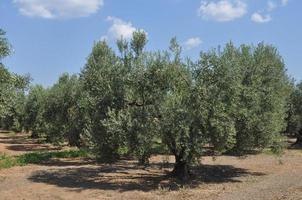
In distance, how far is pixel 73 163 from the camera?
4053 centimetres

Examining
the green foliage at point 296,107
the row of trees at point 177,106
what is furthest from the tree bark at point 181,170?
the green foliage at point 296,107

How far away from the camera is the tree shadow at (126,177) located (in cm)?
2841

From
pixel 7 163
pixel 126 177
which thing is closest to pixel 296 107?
pixel 126 177

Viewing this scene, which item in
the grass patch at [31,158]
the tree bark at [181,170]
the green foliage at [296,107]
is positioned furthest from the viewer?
the green foliage at [296,107]

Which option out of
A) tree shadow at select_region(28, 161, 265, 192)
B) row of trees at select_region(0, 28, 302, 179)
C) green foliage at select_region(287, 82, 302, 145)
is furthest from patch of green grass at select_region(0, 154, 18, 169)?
green foliage at select_region(287, 82, 302, 145)

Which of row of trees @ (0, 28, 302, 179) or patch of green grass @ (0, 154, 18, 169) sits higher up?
row of trees @ (0, 28, 302, 179)

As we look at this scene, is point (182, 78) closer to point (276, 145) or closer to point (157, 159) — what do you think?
point (276, 145)

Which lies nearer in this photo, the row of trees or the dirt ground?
the dirt ground

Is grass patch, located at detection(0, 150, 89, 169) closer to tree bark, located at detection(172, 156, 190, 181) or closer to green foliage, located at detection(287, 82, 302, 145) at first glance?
tree bark, located at detection(172, 156, 190, 181)

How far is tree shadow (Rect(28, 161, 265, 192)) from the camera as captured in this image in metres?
28.4

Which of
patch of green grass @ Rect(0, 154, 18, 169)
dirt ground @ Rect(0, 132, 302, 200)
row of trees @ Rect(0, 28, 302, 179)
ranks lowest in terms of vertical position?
dirt ground @ Rect(0, 132, 302, 200)

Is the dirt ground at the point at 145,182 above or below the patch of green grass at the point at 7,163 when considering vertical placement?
below

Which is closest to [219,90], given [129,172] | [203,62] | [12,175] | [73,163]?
[203,62]

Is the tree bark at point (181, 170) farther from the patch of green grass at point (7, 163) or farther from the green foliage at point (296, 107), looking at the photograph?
the green foliage at point (296, 107)
